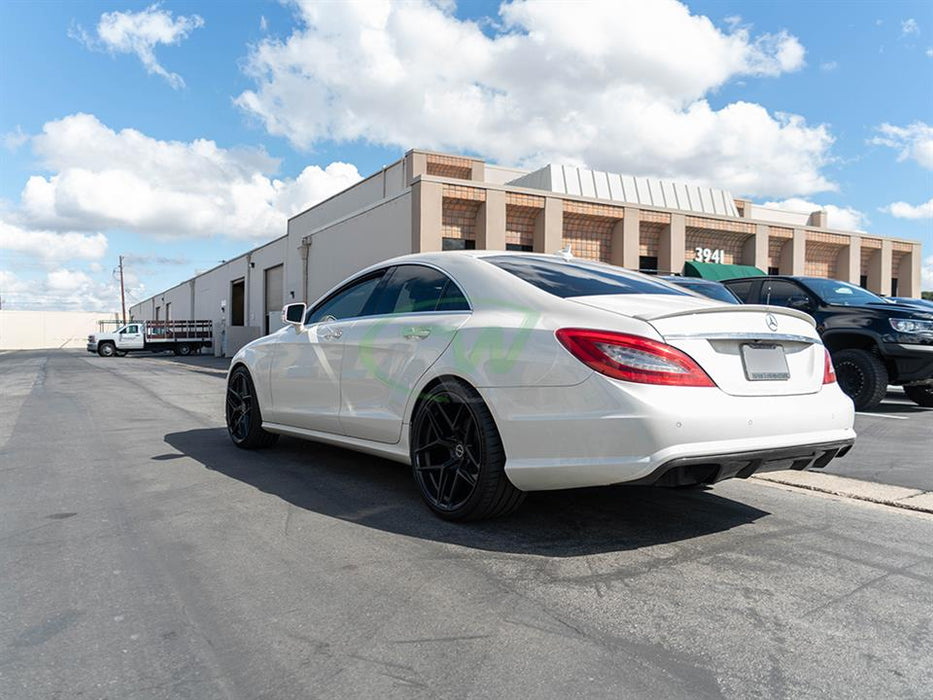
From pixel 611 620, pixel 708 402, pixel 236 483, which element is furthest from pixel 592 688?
pixel 236 483

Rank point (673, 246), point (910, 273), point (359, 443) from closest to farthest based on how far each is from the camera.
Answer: point (359, 443), point (673, 246), point (910, 273)

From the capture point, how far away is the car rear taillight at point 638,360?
10.1 ft

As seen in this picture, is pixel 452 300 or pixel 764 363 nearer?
pixel 764 363

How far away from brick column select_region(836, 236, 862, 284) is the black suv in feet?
73.4

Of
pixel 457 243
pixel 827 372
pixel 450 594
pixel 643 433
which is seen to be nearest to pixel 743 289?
pixel 827 372

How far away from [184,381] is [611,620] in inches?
644

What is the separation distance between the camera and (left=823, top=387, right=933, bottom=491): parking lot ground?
196 inches

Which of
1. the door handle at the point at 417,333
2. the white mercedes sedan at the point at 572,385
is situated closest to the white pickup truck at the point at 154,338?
the white mercedes sedan at the point at 572,385

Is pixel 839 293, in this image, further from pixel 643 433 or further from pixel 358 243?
pixel 358 243

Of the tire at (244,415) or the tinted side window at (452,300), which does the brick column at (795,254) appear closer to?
the tire at (244,415)

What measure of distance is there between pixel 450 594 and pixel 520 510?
126 cm

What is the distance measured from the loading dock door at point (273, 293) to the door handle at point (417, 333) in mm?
28321

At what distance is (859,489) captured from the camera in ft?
15.2

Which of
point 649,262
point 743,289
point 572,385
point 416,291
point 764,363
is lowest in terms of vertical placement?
point 572,385
